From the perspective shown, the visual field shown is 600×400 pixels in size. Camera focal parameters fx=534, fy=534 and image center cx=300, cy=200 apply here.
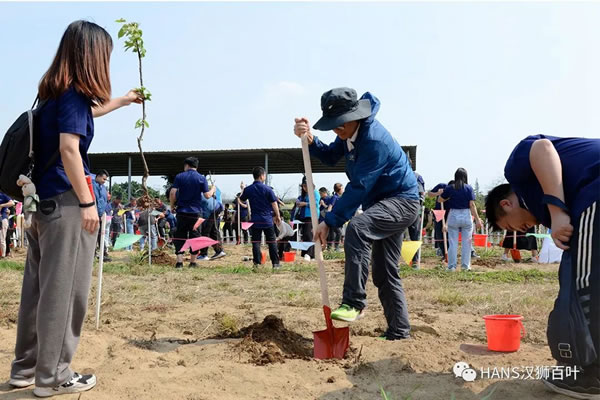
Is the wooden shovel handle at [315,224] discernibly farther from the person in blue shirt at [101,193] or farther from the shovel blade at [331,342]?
the person in blue shirt at [101,193]

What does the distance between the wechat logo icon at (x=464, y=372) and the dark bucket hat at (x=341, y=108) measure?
178 cm

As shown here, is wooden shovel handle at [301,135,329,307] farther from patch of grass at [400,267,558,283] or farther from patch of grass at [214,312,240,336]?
patch of grass at [400,267,558,283]

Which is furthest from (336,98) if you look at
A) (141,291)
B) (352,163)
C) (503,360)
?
(141,291)

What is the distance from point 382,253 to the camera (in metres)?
4.10

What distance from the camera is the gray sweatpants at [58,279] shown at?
2742mm

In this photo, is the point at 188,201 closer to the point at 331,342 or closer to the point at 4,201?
the point at 4,201

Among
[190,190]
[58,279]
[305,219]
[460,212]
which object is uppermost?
[190,190]

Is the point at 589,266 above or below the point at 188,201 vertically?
below

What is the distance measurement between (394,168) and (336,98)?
68cm

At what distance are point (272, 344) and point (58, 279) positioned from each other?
1527 millimetres

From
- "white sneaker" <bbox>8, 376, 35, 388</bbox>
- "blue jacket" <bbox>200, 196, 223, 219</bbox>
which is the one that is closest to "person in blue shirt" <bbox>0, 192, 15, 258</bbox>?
"blue jacket" <bbox>200, 196, 223, 219</bbox>

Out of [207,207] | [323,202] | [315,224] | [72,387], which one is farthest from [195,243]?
[72,387]

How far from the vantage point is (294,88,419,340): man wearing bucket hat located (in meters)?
3.74

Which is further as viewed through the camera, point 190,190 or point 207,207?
point 207,207
